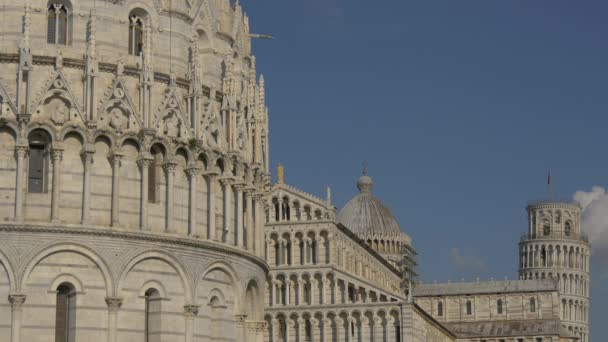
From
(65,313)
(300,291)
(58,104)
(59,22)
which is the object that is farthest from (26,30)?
(300,291)

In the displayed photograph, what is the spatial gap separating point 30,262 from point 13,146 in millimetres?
4099

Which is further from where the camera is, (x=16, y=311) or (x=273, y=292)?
(x=273, y=292)

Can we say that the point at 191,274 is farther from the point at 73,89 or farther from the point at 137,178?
the point at 73,89

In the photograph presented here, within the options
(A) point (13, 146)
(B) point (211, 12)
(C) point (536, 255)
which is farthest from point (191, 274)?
(C) point (536, 255)

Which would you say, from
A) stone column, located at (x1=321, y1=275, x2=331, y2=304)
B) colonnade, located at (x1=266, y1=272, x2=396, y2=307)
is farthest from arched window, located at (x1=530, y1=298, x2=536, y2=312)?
stone column, located at (x1=321, y1=275, x2=331, y2=304)

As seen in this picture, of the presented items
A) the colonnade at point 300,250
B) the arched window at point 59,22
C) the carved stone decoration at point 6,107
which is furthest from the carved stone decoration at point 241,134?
the colonnade at point 300,250

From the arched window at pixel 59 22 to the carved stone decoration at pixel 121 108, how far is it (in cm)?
263

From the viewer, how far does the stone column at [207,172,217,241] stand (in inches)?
1789

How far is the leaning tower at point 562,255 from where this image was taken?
140m

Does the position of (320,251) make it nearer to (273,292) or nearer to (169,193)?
(273,292)

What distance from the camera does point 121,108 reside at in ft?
142

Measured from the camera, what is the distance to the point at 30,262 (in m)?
40.8

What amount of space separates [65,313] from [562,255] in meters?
106

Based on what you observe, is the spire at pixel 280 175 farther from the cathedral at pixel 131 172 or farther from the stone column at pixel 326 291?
the cathedral at pixel 131 172
